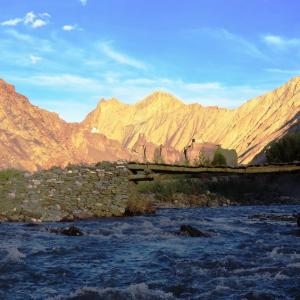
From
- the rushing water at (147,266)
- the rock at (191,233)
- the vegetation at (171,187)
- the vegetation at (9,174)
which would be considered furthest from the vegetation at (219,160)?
the rushing water at (147,266)

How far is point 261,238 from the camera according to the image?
844 inches

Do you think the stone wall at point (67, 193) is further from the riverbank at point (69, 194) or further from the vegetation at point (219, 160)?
the vegetation at point (219, 160)

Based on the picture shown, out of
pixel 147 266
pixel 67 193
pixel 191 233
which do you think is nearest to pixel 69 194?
pixel 67 193

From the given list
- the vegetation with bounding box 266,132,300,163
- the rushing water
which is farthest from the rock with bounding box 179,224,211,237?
the vegetation with bounding box 266,132,300,163

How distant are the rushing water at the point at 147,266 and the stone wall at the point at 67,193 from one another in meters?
6.66

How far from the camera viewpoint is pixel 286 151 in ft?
297

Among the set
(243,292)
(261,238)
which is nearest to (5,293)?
(243,292)

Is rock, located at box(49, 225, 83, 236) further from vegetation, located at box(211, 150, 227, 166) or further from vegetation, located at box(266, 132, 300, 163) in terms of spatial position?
vegetation, located at box(211, 150, 227, 166)

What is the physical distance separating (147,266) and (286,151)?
80.1 meters

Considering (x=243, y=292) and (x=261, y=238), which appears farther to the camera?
(x=261, y=238)

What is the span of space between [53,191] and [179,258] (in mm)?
15645

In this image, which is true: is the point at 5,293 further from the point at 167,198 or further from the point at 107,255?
the point at 167,198

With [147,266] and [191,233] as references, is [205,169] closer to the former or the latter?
[191,233]

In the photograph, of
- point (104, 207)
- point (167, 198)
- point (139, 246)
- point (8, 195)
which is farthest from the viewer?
point (167, 198)
